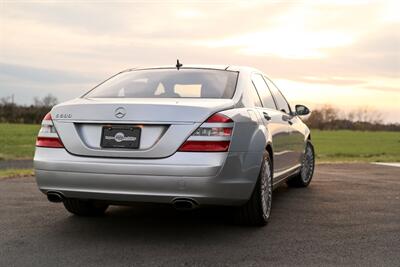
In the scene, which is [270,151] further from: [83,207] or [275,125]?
[83,207]

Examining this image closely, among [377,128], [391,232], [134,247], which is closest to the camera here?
[134,247]

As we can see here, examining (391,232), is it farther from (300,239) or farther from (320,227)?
(300,239)

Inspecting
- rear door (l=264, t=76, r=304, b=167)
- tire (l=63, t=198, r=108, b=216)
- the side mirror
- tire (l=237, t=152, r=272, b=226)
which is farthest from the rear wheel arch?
the side mirror

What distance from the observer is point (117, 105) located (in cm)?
459

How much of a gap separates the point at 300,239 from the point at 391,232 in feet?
3.33

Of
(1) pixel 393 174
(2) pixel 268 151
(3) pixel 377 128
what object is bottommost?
(3) pixel 377 128

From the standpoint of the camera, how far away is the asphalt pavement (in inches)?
163

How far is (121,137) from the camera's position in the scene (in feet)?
14.7

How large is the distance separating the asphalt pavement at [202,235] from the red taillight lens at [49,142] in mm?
824

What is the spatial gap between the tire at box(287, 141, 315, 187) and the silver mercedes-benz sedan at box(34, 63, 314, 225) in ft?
9.71

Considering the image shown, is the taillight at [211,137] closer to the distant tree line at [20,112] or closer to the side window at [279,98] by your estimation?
the side window at [279,98]

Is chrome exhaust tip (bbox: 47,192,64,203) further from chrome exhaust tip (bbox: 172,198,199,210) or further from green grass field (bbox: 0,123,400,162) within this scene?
green grass field (bbox: 0,123,400,162)

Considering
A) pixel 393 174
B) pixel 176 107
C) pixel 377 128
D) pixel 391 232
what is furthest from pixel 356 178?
pixel 377 128

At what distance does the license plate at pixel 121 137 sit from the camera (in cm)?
444
